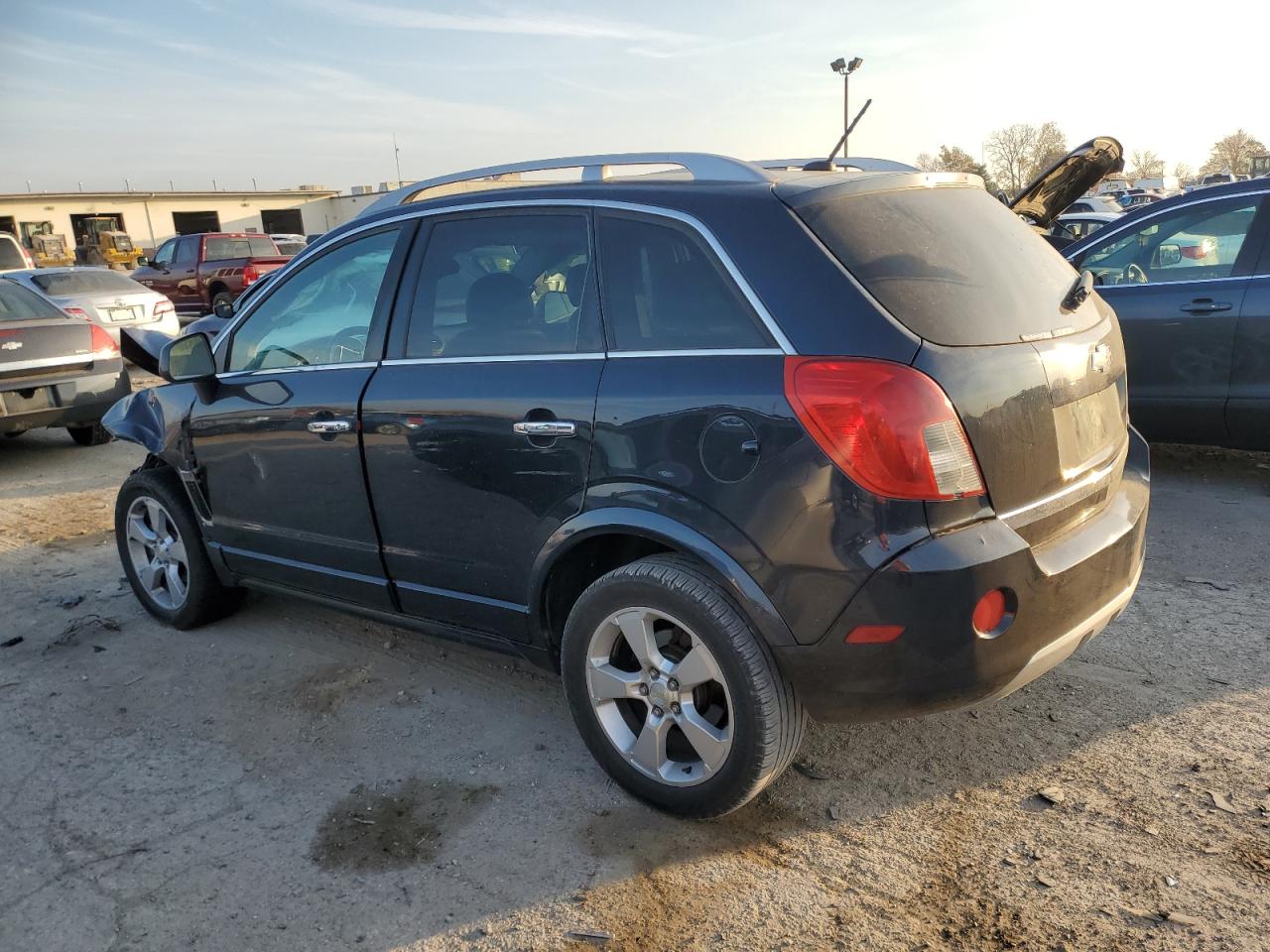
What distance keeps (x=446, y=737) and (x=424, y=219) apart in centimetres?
186

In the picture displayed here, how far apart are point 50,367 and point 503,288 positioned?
21.2 feet

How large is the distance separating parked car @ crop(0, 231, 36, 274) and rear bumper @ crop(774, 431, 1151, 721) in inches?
701

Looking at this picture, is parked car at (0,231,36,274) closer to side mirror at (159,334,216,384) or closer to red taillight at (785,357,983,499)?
side mirror at (159,334,216,384)

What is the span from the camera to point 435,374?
3305mm

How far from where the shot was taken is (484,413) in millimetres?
3111

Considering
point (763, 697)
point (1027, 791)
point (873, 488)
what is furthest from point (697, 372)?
point (1027, 791)

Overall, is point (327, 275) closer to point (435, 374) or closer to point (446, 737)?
point (435, 374)

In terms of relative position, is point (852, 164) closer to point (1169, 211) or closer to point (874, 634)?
point (874, 634)

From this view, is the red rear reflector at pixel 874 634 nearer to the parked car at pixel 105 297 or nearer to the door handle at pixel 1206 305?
the door handle at pixel 1206 305

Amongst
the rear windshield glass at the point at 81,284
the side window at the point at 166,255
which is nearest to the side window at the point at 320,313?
the rear windshield glass at the point at 81,284

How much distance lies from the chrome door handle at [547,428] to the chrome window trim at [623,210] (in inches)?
25.5

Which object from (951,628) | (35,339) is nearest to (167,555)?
(951,628)

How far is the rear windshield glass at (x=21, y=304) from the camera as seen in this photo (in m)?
8.30

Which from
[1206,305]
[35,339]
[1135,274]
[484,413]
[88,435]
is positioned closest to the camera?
[484,413]
